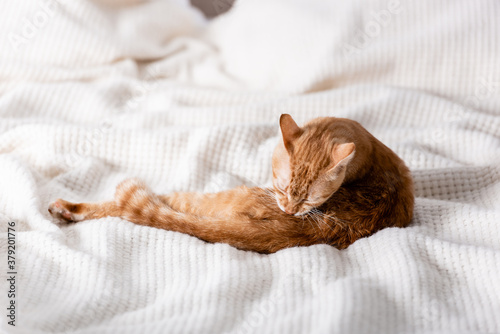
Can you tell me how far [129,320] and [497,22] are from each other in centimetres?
184

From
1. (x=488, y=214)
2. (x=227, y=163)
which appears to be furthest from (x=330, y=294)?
(x=227, y=163)

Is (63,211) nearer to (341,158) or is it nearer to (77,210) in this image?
(77,210)

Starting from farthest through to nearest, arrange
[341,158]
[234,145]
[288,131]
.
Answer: [234,145] < [288,131] < [341,158]

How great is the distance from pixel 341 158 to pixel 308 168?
4.1 inches

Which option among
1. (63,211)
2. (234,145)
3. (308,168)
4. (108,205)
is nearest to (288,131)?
(308,168)

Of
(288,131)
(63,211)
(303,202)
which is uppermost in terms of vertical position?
(288,131)

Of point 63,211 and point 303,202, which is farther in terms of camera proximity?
point 63,211

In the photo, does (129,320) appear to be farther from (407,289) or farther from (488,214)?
(488,214)

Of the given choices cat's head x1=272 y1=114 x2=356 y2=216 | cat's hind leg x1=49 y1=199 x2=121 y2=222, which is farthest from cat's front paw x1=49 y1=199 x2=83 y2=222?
cat's head x1=272 y1=114 x2=356 y2=216

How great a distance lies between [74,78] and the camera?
7.11ft

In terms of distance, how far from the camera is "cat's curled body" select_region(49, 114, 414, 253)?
1.30 meters

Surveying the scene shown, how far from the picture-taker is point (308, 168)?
4.33 feet

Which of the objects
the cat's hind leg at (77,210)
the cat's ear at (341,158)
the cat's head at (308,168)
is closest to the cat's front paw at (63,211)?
the cat's hind leg at (77,210)

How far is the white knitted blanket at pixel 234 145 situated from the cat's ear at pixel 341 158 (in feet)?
0.63
